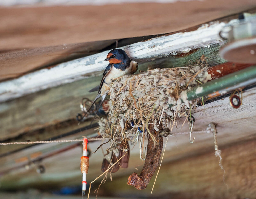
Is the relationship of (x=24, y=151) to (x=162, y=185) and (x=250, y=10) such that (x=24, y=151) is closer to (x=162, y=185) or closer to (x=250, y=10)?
(x=162, y=185)

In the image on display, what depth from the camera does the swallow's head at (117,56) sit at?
87.7 inches

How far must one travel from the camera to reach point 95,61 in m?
2.45

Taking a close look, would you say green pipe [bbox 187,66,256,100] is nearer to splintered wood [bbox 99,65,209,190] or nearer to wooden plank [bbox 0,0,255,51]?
splintered wood [bbox 99,65,209,190]

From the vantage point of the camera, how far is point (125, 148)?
7.35 ft

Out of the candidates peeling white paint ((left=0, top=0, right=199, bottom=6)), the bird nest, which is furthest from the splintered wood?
peeling white paint ((left=0, top=0, right=199, bottom=6))

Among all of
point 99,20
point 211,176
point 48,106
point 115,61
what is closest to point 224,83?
point 99,20

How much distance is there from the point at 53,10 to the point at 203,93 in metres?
0.97

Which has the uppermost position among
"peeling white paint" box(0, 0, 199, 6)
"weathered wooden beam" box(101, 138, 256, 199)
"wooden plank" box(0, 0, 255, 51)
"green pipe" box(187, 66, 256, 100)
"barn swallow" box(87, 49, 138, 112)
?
"barn swallow" box(87, 49, 138, 112)

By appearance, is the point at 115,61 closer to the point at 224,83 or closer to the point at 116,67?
the point at 116,67

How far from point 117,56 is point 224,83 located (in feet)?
2.82

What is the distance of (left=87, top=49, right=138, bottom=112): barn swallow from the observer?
7.36ft

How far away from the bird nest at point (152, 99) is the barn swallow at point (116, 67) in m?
0.09

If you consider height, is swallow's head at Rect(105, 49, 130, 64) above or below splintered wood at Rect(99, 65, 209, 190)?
above

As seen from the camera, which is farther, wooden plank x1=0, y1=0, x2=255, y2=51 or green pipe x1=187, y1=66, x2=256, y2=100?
green pipe x1=187, y1=66, x2=256, y2=100
